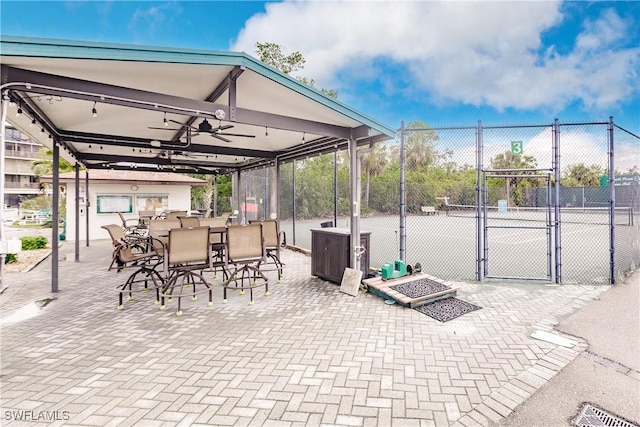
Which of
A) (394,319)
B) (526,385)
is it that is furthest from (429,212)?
(526,385)

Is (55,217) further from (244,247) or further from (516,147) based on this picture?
(516,147)

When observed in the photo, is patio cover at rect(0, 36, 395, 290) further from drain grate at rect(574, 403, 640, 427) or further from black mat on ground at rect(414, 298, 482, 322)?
drain grate at rect(574, 403, 640, 427)

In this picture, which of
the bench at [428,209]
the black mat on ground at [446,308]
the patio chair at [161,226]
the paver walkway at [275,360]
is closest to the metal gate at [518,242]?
the paver walkway at [275,360]

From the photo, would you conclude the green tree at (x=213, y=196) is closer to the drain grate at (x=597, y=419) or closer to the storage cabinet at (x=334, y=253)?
the storage cabinet at (x=334, y=253)

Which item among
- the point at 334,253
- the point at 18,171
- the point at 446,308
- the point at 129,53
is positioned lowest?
the point at 446,308

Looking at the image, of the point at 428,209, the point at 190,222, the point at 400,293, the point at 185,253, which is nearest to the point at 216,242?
the point at 190,222

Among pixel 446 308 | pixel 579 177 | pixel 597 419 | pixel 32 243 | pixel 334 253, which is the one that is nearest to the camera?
pixel 597 419

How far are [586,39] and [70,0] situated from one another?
24412mm

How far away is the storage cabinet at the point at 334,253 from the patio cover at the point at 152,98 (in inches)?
12.2

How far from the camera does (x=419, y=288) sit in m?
4.59

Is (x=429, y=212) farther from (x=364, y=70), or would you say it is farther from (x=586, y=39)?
(x=364, y=70)

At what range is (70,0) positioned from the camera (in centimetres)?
1133

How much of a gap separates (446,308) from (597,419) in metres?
2.03

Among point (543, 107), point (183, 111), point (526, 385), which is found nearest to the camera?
point (526, 385)
